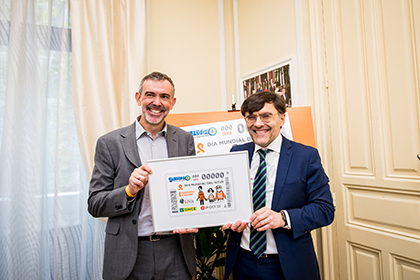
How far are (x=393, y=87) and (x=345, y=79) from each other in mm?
361

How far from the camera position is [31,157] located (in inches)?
82.1

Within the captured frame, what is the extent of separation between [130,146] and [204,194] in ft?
1.65

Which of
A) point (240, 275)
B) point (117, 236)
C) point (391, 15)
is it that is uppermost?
point (391, 15)

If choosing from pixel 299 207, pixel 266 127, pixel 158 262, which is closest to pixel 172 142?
pixel 266 127

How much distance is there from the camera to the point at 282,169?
1329 millimetres

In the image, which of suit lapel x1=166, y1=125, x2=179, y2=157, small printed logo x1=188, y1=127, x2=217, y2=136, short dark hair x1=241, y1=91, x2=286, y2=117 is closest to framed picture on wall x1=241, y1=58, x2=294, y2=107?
small printed logo x1=188, y1=127, x2=217, y2=136

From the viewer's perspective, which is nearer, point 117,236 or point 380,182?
point 117,236

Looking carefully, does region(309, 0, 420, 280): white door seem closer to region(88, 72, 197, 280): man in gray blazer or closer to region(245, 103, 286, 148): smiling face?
region(245, 103, 286, 148): smiling face

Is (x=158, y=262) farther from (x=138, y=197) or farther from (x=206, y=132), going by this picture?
(x=206, y=132)

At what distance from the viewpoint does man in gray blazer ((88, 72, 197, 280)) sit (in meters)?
1.28

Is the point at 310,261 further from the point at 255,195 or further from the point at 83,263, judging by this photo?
the point at 83,263

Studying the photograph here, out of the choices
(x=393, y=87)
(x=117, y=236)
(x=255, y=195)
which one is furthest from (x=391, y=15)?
(x=117, y=236)

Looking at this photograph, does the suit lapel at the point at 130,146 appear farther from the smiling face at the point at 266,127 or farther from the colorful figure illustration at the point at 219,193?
the smiling face at the point at 266,127

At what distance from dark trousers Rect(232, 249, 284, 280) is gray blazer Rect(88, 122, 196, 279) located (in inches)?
11.4
